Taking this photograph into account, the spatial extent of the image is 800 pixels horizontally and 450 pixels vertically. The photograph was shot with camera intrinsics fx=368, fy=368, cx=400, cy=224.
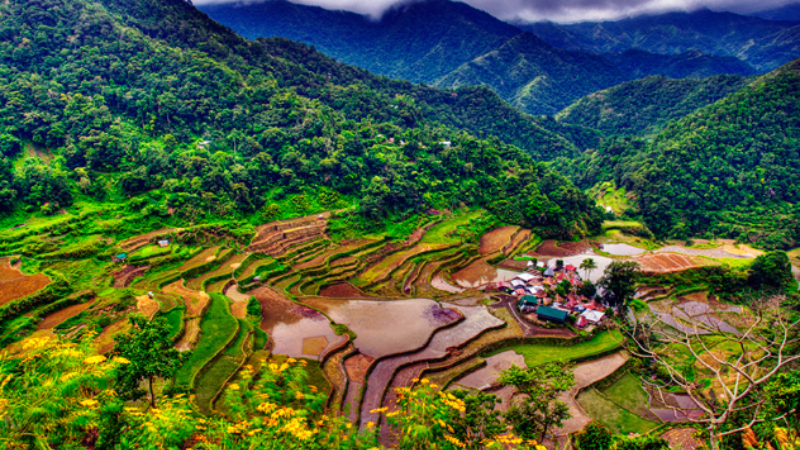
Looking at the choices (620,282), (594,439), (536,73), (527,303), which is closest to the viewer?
(594,439)

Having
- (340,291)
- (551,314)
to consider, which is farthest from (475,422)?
(340,291)

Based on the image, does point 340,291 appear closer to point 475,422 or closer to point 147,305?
point 147,305

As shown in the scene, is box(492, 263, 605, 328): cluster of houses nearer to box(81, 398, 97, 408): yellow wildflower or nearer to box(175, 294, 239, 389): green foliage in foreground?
box(175, 294, 239, 389): green foliage in foreground

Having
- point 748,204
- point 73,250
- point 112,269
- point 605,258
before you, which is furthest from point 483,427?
point 748,204

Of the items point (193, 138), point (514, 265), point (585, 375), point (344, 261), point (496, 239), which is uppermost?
point (193, 138)

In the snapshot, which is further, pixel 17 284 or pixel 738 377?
pixel 17 284

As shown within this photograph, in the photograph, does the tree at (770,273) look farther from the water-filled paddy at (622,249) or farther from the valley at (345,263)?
the water-filled paddy at (622,249)

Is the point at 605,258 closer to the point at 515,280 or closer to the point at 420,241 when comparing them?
the point at 515,280
